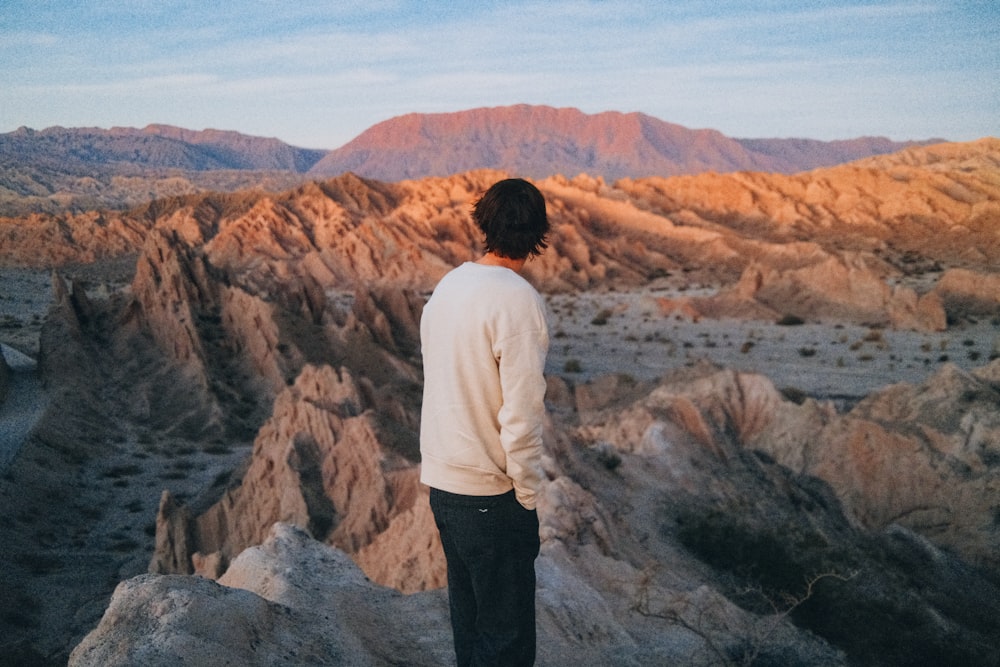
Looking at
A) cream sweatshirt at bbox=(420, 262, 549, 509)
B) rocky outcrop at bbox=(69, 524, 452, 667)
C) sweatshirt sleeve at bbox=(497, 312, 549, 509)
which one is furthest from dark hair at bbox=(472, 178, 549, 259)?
rocky outcrop at bbox=(69, 524, 452, 667)

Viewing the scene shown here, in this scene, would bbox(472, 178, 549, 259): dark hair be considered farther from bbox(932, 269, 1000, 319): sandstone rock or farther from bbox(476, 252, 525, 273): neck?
bbox(932, 269, 1000, 319): sandstone rock

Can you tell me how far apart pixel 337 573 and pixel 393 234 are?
158 ft

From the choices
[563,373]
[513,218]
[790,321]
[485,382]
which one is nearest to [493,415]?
[485,382]

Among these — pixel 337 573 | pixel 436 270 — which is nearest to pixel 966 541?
pixel 337 573

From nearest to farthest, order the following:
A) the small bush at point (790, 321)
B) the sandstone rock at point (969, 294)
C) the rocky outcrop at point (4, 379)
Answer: the rocky outcrop at point (4, 379)
the sandstone rock at point (969, 294)
the small bush at point (790, 321)

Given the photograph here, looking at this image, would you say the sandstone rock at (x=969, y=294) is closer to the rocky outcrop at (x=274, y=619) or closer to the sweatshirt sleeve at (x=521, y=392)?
the rocky outcrop at (x=274, y=619)

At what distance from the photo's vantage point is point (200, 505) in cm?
1296

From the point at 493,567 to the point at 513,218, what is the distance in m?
1.26

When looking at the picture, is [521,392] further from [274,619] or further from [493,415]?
[274,619]

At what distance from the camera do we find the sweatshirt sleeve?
2498 millimetres

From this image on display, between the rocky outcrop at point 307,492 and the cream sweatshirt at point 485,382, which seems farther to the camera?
the rocky outcrop at point 307,492

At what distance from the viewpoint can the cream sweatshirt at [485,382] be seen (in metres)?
2.50

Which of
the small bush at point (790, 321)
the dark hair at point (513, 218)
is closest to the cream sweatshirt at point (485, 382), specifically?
the dark hair at point (513, 218)

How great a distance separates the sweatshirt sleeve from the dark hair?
0.30 meters
